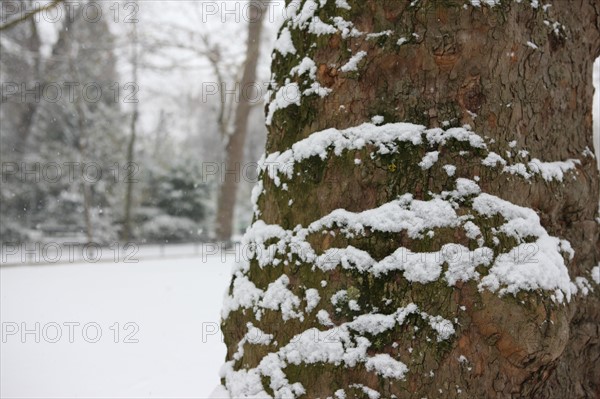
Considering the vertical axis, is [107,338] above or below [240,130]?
below

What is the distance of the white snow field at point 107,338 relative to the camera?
357 centimetres

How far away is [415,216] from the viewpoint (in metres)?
2.00

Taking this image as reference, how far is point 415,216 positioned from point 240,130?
1141 centimetres

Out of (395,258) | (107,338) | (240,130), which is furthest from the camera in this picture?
(240,130)

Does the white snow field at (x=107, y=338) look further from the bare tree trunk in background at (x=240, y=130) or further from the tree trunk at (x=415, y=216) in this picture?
the bare tree trunk in background at (x=240, y=130)

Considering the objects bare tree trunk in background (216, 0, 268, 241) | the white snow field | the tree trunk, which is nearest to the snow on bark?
the tree trunk

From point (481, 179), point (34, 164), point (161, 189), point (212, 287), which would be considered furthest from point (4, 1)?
point (161, 189)

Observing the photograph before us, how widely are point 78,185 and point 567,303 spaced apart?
66.7 feet

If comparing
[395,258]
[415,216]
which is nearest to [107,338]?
[395,258]

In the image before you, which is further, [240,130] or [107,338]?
[240,130]

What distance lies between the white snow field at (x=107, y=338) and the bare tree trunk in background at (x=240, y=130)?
6.54 metres

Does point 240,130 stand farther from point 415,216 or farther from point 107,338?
point 415,216

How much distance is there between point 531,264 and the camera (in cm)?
198

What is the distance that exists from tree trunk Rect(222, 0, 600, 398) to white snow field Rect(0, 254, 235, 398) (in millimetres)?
1680
